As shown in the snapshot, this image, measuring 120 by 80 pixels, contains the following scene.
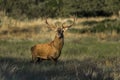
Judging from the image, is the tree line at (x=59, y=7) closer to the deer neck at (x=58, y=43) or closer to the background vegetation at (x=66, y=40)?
the background vegetation at (x=66, y=40)

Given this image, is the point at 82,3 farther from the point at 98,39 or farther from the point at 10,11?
the point at 98,39

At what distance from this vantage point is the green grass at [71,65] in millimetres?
10603

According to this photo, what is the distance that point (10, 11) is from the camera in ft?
157

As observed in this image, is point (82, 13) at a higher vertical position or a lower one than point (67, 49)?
lower

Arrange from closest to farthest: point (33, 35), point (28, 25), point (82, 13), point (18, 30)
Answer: point (33, 35) → point (18, 30) → point (28, 25) → point (82, 13)

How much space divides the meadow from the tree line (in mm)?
10048

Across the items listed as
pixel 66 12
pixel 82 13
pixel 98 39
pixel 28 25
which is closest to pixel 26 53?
A: pixel 98 39

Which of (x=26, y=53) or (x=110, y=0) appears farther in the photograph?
(x=110, y=0)

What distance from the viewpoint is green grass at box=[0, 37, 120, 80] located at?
34.8 feet

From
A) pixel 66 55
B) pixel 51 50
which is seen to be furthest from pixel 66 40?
pixel 51 50

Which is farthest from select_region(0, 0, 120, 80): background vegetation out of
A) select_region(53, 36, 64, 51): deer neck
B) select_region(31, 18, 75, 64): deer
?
select_region(53, 36, 64, 51): deer neck

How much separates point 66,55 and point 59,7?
2943 centimetres

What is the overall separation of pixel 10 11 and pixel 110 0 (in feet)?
31.7

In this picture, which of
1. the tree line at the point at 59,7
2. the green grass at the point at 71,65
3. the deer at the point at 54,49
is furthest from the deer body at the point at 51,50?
the tree line at the point at 59,7
